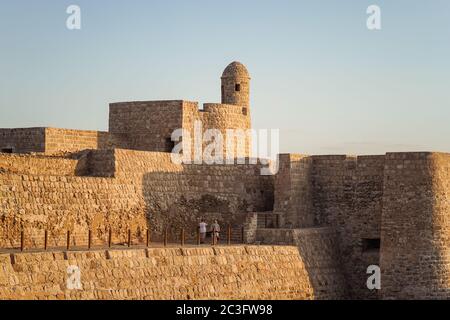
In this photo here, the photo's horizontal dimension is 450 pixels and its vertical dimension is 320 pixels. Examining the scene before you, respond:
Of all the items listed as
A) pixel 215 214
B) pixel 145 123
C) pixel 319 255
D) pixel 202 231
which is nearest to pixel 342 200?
pixel 319 255

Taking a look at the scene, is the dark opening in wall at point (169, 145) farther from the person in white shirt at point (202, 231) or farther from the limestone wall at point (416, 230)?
the limestone wall at point (416, 230)

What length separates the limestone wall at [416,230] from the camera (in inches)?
1187

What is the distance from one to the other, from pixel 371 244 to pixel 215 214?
16.3 ft

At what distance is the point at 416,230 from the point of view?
30203 mm

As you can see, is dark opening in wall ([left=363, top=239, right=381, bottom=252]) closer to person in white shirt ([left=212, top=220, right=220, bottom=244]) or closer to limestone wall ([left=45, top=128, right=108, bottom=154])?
person in white shirt ([left=212, top=220, right=220, bottom=244])

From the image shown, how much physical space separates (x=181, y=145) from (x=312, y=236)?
250 inches

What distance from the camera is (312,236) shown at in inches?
1232

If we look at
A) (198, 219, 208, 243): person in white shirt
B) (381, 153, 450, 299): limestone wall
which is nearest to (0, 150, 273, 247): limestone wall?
(198, 219, 208, 243): person in white shirt

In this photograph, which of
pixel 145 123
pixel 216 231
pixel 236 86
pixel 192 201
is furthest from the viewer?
pixel 236 86

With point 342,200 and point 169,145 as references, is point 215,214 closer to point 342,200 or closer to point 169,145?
point 342,200

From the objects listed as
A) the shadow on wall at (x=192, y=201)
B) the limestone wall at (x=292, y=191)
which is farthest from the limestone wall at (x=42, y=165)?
the limestone wall at (x=292, y=191)

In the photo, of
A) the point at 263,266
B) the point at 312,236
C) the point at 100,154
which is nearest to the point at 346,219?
the point at 312,236

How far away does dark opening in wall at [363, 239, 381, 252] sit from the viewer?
3234 centimetres
